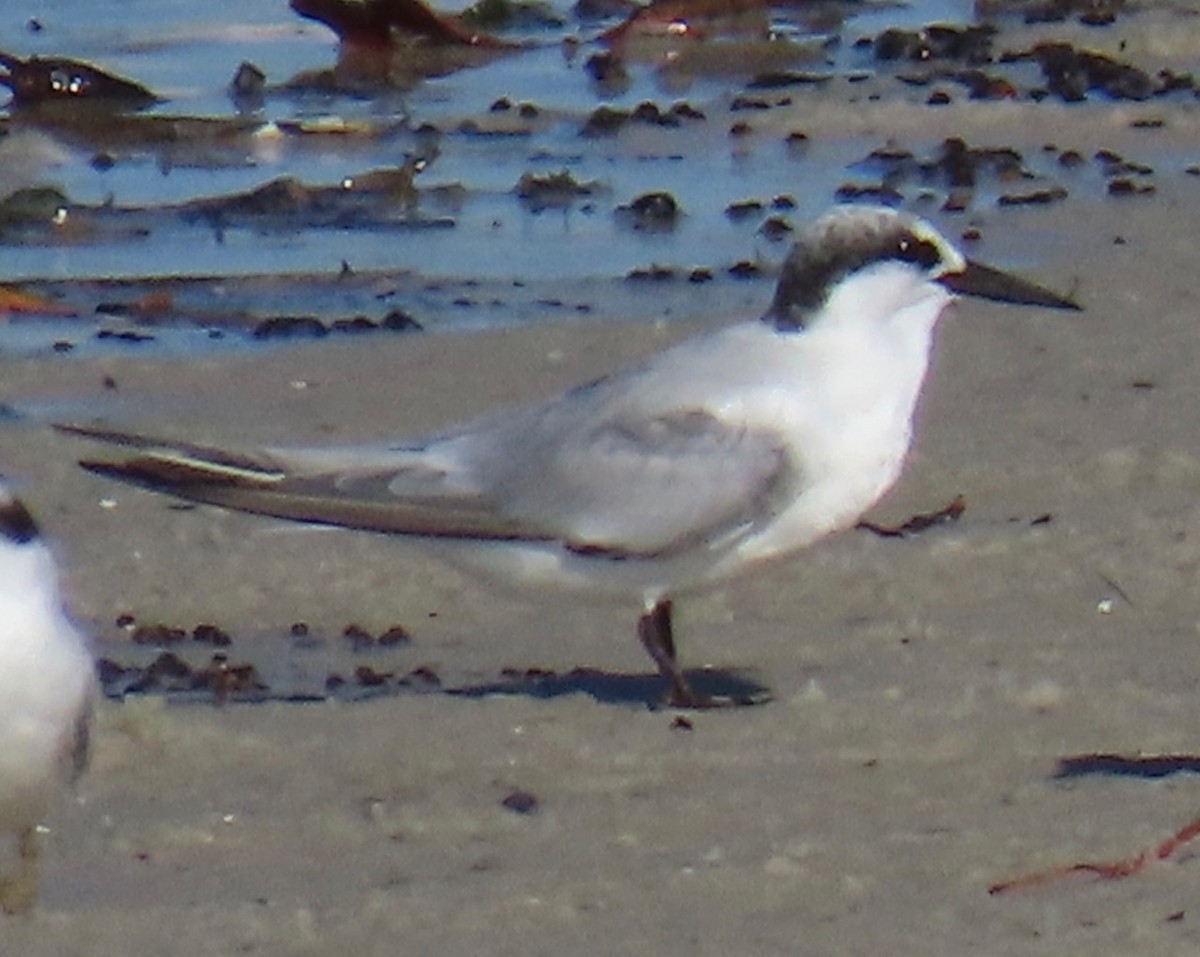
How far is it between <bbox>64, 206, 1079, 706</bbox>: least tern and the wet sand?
176 mm

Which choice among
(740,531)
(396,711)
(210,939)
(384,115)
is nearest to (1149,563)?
(740,531)

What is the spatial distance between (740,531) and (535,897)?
50.8 inches

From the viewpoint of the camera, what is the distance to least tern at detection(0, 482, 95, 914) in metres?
4.16

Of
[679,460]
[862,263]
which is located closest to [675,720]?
[679,460]

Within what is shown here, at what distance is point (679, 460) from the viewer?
5.40 metres

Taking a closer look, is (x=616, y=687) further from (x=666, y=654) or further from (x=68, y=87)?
(x=68, y=87)

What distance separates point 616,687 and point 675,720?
0.91 ft

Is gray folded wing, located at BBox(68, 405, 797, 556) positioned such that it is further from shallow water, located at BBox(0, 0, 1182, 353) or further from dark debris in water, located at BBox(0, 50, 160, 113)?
dark debris in water, located at BBox(0, 50, 160, 113)

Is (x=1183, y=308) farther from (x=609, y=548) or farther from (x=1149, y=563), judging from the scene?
(x=609, y=548)

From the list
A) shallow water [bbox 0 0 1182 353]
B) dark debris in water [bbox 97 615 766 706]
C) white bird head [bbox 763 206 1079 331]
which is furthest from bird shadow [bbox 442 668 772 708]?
shallow water [bbox 0 0 1182 353]

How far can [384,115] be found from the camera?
9.97m

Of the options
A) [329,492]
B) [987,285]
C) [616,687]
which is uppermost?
[987,285]

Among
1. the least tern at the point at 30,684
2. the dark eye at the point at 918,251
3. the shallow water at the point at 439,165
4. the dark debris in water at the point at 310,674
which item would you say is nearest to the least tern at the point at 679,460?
the dark eye at the point at 918,251

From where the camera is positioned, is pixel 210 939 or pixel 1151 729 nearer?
pixel 210 939
